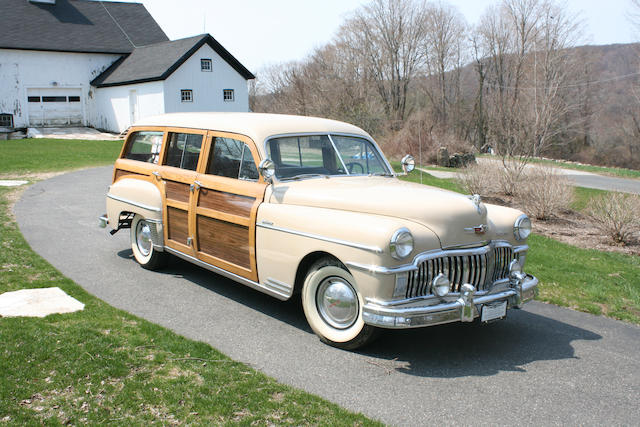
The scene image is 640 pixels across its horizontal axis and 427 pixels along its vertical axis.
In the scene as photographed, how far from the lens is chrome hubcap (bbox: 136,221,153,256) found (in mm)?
7207

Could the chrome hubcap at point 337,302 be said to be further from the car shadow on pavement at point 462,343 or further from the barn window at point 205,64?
the barn window at point 205,64

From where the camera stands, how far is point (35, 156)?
20.8 meters

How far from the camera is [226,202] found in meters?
5.85

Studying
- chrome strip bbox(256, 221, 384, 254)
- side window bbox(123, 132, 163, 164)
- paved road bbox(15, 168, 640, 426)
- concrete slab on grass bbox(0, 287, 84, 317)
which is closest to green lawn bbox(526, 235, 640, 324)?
paved road bbox(15, 168, 640, 426)

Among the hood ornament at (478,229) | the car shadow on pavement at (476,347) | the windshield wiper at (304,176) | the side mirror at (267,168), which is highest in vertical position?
the side mirror at (267,168)

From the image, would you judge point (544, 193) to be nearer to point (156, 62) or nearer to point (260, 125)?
point (260, 125)

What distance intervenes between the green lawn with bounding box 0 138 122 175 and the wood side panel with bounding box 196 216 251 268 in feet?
41.4

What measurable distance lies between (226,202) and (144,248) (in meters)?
2.07

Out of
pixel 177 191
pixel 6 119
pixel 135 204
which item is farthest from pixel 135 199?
pixel 6 119

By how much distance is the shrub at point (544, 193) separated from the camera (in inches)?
454

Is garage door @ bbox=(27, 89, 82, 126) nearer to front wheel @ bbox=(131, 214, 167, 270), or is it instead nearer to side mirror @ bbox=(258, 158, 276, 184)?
front wheel @ bbox=(131, 214, 167, 270)

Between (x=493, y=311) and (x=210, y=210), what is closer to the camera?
(x=493, y=311)

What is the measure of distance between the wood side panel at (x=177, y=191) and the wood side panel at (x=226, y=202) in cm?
33

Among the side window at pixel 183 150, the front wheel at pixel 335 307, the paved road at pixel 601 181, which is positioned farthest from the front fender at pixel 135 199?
the paved road at pixel 601 181
